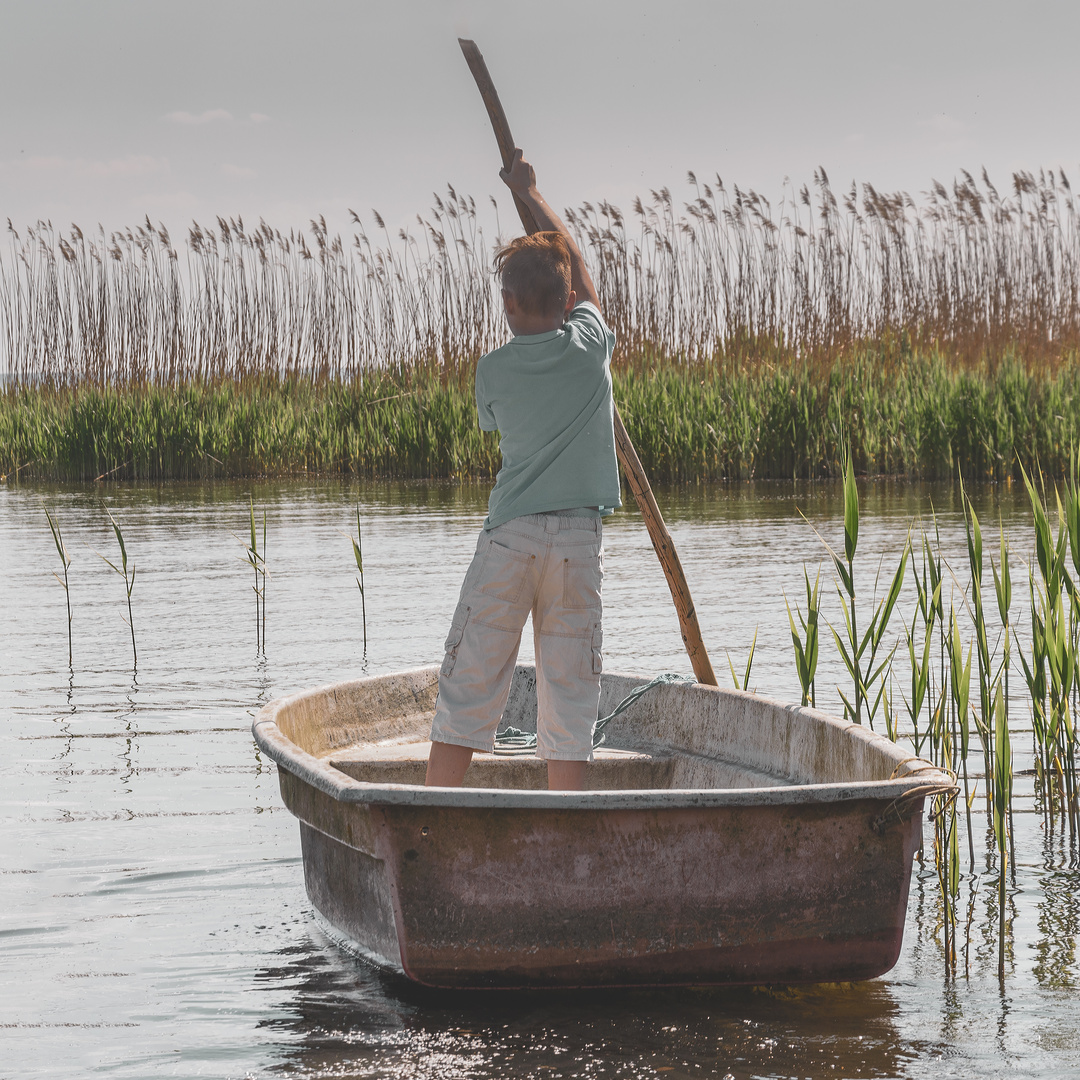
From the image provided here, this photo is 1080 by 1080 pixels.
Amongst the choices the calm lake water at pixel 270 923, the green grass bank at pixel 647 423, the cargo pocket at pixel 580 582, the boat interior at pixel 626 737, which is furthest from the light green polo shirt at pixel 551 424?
the green grass bank at pixel 647 423

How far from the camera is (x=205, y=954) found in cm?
294

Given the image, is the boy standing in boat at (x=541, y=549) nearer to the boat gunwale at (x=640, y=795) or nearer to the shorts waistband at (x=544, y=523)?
the shorts waistband at (x=544, y=523)

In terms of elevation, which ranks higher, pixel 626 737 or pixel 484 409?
pixel 484 409

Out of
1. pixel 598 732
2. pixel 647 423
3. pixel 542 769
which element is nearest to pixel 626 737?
pixel 598 732

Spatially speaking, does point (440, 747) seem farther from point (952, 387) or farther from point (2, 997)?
point (952, 387)

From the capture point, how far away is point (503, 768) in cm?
379

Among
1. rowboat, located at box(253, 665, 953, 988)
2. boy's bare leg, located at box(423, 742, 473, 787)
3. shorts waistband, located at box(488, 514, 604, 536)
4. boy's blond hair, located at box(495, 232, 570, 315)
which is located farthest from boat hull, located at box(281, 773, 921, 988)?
boy's blond hair, located at box(495, 232, 570, 315)

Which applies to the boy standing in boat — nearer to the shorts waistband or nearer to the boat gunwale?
the shorts waistband

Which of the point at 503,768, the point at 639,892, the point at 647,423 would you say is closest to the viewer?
the point at 639,892

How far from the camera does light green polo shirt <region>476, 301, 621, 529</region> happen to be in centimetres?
304

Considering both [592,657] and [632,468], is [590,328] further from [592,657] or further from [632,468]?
[592,657]

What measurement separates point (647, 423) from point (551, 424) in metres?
9.37

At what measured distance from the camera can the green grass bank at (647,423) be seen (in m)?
11.8

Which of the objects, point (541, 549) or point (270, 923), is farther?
point (270, 923)
